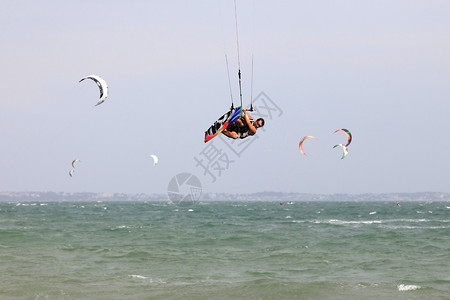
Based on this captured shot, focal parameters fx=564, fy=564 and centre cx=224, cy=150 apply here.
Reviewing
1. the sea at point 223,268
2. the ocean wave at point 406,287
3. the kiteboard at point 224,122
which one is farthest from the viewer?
the ocean wave at point 406,287

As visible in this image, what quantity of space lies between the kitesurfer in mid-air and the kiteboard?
123 millimetres

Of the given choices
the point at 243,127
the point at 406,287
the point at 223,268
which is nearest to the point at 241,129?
the point at 243,127

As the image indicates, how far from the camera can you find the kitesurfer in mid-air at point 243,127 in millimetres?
10609

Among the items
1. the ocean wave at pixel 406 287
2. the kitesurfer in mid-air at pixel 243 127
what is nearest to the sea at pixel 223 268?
the ocean wave at pixel 406 287

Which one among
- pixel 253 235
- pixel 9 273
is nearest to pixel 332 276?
pixel 9 273

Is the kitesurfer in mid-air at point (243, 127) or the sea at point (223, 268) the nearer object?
the kitesurfer in mid-air at point (243, 127)

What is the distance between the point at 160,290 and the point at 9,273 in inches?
183

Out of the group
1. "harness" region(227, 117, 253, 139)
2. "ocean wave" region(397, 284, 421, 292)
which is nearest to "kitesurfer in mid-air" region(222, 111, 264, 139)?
"harness" region(227, 117, 253, 139)

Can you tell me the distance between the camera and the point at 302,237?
2695 centimetres

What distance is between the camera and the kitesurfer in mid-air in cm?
1061

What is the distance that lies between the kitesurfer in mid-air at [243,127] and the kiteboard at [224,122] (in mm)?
123

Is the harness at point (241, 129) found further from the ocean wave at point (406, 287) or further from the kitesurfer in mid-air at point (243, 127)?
the ocean wave at point (406, 287)

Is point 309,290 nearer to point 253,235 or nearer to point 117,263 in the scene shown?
point 117,263

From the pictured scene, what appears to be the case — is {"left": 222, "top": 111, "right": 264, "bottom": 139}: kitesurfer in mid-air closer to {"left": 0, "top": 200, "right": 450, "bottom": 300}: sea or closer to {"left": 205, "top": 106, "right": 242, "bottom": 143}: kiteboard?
{"left": 205, "top": 106, "right": 242, "bottom": 143}: kiteboard
